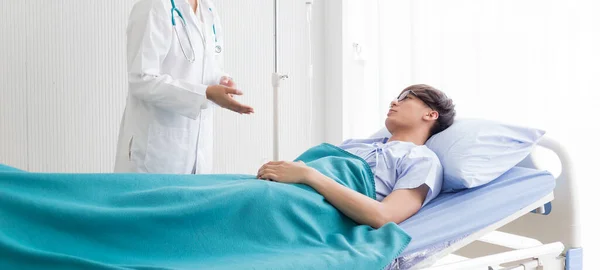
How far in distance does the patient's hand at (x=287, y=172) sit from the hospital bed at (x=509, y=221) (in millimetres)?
306

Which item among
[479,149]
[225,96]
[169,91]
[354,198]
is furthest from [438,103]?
[169,91]

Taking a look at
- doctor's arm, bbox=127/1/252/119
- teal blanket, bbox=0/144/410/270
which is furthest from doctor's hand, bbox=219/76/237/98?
teal blanket, bbox=0/144/410/270

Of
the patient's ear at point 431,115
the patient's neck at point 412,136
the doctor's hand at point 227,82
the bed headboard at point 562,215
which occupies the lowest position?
the bed headboard at point 562,215

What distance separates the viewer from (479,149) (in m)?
1.78

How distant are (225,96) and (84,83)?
1.13 meters

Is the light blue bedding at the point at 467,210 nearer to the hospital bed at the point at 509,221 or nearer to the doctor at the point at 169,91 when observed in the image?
the hospital bed at the point at 509,221

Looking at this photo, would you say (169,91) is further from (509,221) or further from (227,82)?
(509,221)

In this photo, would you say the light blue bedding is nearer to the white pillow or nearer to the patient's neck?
the white pillow

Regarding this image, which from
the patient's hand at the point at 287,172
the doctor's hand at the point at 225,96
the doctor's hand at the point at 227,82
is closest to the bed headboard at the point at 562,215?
the patient's hand at the point at 287,172

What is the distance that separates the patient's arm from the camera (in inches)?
60.6

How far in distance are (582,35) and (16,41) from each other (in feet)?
7.60

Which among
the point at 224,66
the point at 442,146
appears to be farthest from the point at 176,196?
the point at 224,66

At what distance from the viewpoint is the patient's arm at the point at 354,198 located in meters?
1.54

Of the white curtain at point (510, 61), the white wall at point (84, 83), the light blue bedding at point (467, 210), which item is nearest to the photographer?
the light blue bedding at point (467, 210)
